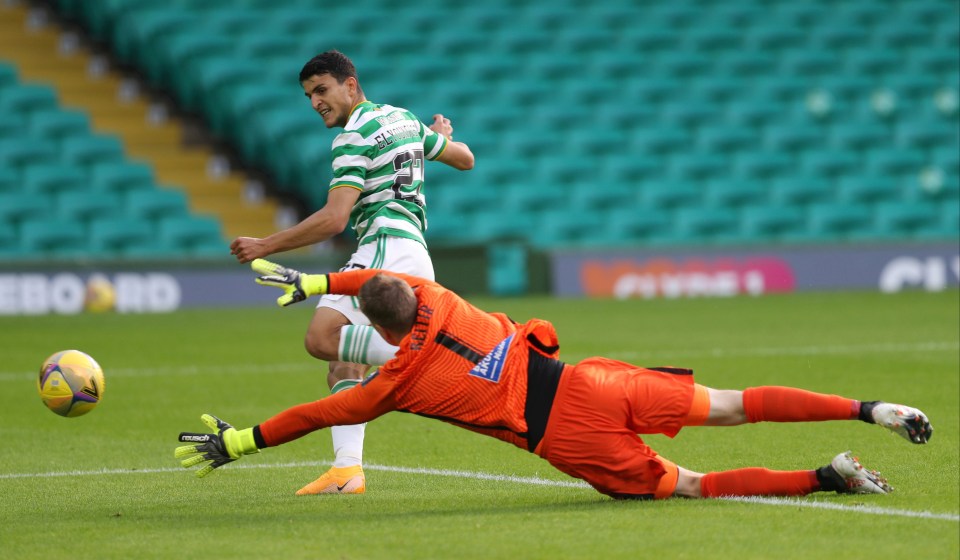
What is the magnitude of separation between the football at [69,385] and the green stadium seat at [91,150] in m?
16.0

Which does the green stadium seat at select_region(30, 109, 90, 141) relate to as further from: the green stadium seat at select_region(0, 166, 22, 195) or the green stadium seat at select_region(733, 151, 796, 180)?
the green stadium seat at select_region(733, 151, 796, 180)

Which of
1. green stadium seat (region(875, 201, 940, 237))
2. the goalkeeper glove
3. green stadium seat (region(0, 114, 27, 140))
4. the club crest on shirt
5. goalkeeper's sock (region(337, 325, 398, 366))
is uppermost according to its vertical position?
green stadium seat (region(0, 114, 27, 140))

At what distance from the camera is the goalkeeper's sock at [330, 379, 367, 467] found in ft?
23.0

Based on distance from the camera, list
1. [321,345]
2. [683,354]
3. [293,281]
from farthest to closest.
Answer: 1. [683,354]
2. [321,345]
3. [293,281]

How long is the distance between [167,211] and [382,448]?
15.2 meters

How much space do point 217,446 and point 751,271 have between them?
693 inches

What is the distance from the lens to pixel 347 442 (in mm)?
7055

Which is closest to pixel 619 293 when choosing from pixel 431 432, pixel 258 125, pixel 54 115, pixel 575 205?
pixel 575 205

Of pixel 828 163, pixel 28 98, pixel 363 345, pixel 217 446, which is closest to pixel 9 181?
pixel 28 98

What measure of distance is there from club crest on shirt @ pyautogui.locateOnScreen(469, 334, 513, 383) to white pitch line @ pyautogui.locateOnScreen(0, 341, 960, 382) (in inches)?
274

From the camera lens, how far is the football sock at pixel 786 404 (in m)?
5.97

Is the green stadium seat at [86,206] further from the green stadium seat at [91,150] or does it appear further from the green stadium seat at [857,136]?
the green stadium seat at [857,136]

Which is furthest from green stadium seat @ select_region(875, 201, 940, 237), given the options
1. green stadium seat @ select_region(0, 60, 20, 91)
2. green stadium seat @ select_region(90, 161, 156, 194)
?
green stadium seat @ select_region(0, 60, 20, 91)

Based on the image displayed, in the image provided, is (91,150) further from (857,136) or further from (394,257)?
(394,257)
